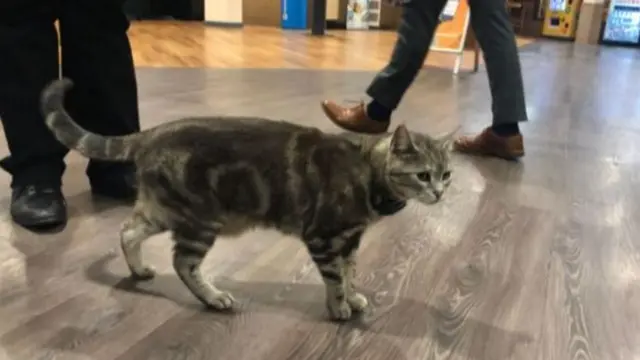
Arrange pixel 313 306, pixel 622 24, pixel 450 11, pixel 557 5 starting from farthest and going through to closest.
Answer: pixel 557 5, pixel 622 24, pixel 450 11, pixel 313 306

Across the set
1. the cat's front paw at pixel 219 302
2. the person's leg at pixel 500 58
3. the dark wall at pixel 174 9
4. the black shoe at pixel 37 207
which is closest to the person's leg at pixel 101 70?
the black shoe at pixel 37 207

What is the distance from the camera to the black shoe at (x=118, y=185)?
1587mm

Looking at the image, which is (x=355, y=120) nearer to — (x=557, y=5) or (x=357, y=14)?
(x=357, y=14)

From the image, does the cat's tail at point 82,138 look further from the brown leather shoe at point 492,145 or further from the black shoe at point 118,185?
the brown leather shoe at point 492,145

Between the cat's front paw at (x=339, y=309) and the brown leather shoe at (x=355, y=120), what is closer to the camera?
the cat's front paw at (x=339, y=309)

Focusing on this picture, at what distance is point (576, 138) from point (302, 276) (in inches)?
65.5

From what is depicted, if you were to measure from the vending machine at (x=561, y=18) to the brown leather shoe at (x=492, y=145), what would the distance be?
18.6ft

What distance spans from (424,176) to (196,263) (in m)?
0.41

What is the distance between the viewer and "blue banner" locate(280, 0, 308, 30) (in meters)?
6.27

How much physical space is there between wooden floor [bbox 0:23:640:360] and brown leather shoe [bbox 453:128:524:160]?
62 mm

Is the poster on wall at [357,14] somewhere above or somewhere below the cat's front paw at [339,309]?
above

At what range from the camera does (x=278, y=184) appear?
1.06 metres

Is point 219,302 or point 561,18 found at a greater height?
point 561,18

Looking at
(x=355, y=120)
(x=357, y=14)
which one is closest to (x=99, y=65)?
(x=355, y=120)
